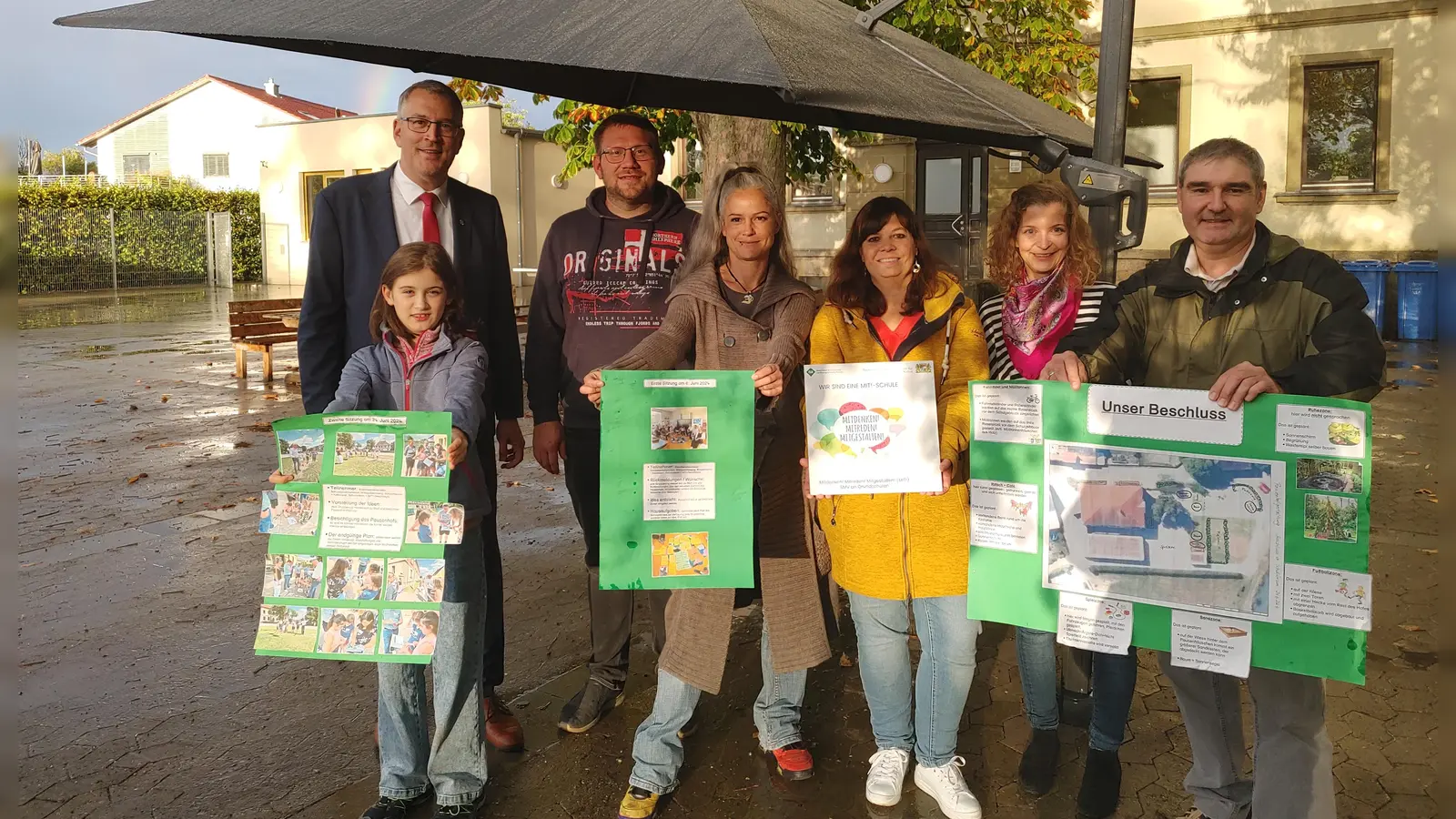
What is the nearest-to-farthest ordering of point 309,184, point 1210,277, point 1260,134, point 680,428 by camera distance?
1. point 1210,277
2. point 680,428
3. point 1260,134
4. point 309,184

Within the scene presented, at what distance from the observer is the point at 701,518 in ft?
10.7

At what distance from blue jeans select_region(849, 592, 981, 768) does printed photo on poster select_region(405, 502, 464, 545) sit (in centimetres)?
129

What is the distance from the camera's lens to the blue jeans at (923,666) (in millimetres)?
3375

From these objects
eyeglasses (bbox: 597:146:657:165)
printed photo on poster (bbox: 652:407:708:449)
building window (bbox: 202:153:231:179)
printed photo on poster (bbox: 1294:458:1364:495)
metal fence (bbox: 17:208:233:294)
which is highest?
building window (bbox: 202:153:231:179)

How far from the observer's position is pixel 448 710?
3.34 m

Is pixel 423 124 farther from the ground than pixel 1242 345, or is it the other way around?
pixel 423 124

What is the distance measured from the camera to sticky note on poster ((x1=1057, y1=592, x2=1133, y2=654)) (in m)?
2.96

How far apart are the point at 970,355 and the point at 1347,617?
1.28m

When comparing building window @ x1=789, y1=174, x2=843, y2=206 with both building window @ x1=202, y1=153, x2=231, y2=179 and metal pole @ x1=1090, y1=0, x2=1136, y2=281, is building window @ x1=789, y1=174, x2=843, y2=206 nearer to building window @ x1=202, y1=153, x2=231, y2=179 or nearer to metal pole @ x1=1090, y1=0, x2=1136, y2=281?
metal pole @ x1=1090, y1=0, x2=1136, y2=281

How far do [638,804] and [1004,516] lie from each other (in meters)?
1.51

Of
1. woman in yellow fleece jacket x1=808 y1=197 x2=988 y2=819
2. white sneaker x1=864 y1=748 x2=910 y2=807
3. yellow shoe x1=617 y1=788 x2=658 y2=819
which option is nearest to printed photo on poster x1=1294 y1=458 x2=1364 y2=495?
woman in yellow fleece jacket x1=808 y1=197 x2=988 y2=819

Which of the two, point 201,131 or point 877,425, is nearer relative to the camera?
point 877,425

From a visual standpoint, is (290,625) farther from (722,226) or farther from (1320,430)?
(1320,430)

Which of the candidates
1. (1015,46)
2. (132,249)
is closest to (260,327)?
(1015,46)
